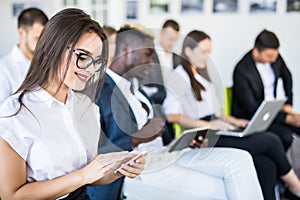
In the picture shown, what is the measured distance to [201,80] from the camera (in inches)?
105

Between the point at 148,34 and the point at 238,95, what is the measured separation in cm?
121

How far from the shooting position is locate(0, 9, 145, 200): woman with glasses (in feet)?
3.90

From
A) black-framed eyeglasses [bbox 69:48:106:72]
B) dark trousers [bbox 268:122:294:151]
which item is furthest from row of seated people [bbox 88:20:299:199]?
black-framed eyeglasses [bbox 69:48:106:72]

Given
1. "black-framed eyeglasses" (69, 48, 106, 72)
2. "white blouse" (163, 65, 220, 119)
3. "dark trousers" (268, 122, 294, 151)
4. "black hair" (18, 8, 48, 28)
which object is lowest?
"dark trousers" (268, 122, 294, 151)

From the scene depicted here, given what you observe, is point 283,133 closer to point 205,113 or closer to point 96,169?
point 205,113

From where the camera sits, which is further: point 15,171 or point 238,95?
point 238,95

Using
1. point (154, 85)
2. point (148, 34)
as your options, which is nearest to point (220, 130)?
point (154, 85)

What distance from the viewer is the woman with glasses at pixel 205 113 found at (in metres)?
2.46

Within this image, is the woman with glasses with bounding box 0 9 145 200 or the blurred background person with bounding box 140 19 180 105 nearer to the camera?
the woman with glasses with bounding box 0 9 145 200

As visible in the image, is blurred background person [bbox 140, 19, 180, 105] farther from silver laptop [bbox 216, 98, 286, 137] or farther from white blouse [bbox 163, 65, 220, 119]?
silver laptop [bbox 216, 98, 286, 137]

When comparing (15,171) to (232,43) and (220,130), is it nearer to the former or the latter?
(220,130)

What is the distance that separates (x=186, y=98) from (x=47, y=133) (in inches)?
53.0

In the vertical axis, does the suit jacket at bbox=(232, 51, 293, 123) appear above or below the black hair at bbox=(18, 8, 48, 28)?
below

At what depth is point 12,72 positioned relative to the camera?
2316 millimetres
